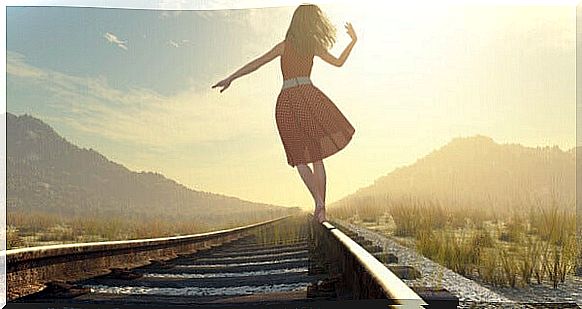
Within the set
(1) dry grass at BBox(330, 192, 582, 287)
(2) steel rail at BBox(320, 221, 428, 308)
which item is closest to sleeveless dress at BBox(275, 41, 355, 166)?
(1) dry grass at BBox(330, 192, 582, 287)

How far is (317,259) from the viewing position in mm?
5496

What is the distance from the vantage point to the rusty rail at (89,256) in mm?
4949

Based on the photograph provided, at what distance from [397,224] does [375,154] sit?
0.47 metres

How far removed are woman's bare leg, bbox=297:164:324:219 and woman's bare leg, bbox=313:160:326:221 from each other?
0.01 metres

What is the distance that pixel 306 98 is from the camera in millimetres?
5809

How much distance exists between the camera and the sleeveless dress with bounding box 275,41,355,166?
577 cm

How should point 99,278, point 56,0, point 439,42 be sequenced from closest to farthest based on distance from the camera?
point 99,278 → point 439,42 → point 56,0

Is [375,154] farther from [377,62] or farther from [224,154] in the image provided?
[224,154]

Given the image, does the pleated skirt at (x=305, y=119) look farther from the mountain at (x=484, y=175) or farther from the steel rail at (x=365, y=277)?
the steel rail at (x=365, y=277)

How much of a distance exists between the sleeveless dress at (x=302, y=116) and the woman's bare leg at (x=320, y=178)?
4 centimetres

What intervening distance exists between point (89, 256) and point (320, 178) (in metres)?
1.54

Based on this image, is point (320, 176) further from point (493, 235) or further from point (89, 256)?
point (89, 256)

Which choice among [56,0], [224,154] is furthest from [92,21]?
[224,154]

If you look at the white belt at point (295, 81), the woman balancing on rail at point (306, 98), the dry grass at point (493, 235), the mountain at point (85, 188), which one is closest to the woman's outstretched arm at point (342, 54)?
the woman balancing on rail at point (306, 98)
